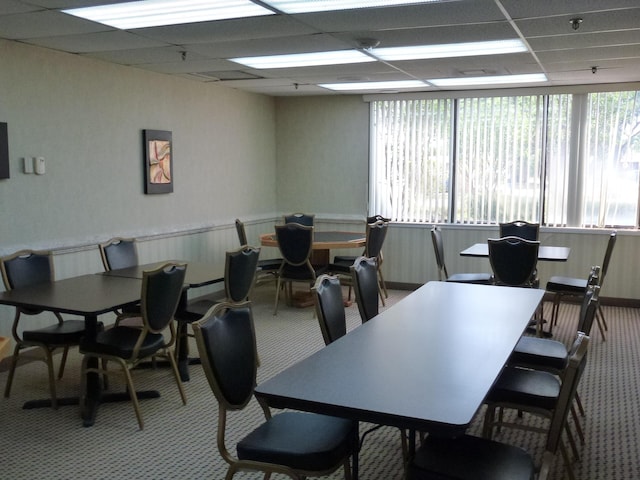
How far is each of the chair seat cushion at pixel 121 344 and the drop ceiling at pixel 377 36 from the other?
Answer: 6.54 ft

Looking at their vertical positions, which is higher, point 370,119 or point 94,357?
point 370,119

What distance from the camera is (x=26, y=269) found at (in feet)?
14.2

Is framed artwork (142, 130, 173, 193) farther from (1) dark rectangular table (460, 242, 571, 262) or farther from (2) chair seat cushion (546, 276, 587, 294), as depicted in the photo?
(2) chair seat cushion (546, 276, 587, 294)

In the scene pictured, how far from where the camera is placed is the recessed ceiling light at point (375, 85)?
7.07 meters

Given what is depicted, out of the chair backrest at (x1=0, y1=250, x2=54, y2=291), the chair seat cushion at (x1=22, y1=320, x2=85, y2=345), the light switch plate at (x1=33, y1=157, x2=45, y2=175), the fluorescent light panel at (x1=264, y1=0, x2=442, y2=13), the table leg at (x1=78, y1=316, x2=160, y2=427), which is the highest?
the fluorescent light panel at (x1=264, y1=0, x2=442, y2=13)

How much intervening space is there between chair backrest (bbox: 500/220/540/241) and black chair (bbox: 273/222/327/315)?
6.77ft

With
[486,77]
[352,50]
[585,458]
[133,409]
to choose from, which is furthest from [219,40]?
[585,458]

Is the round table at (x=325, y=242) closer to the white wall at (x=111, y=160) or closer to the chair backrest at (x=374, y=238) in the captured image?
the chair backrest at (x=374, y=238)

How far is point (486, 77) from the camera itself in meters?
6.62

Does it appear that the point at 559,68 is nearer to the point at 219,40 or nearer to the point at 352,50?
the point at 352,50

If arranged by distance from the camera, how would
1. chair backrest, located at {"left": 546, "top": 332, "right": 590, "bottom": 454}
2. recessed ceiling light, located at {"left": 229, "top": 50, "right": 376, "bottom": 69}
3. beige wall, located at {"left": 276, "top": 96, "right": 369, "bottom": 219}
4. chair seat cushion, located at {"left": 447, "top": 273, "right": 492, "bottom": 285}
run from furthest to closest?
beige wall, located at {"left": 276, "top": 96, "right": 369, "bottom": 219}, chair seat cushion, located at {"left": 447, "top": 273, "right": 492, "bottom": 285}, recessed ceiling light, located at {"left": 229, "top": 50, "right": 376, "bottom": 69}, chair backrest, located at {"left": 546, "top": 332, "right": 590, "bottom": 454}

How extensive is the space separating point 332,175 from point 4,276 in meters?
4.95

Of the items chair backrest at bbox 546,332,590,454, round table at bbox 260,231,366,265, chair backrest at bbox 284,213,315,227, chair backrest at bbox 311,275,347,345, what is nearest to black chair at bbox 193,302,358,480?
chair backrest at bbox 311,275,347,345

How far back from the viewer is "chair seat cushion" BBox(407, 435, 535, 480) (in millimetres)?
2221
